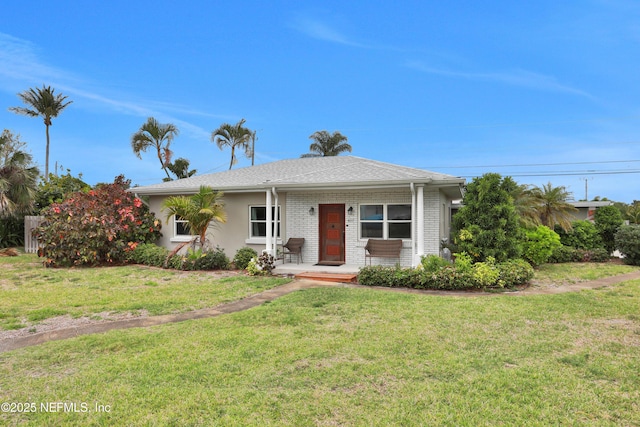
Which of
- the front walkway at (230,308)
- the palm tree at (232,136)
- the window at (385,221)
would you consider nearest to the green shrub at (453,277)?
the front walkway at (230,308)

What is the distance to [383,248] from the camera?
11500 mm

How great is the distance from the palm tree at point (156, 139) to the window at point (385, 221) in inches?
803

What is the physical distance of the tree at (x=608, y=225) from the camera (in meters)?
16.4

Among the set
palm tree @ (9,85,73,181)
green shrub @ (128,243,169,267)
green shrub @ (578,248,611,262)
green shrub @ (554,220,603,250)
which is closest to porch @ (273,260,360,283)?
green shrub @ (128,243,169,267)

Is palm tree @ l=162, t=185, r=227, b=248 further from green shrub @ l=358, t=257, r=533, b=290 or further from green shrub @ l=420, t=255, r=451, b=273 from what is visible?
green shrub @ l=420, t=255, r=451, b=273

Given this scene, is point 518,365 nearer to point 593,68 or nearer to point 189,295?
point 189,295

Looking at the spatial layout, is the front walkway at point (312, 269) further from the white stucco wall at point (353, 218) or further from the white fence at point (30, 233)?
the white fence at point (30, 233)

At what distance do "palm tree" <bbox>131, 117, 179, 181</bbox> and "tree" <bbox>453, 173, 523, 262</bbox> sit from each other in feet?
77.1

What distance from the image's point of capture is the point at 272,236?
41.9 feet

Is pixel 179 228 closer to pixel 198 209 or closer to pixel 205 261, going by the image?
pixel 198 209

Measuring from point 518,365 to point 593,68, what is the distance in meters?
14.1

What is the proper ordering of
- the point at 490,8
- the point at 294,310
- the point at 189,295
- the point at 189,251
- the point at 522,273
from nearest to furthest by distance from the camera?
the point at 294,310 < the point at 189,295 < the point at 522,273 < the point at 490,8 < the point at 189,251

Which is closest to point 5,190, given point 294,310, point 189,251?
point 189,251

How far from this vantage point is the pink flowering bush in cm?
1278
